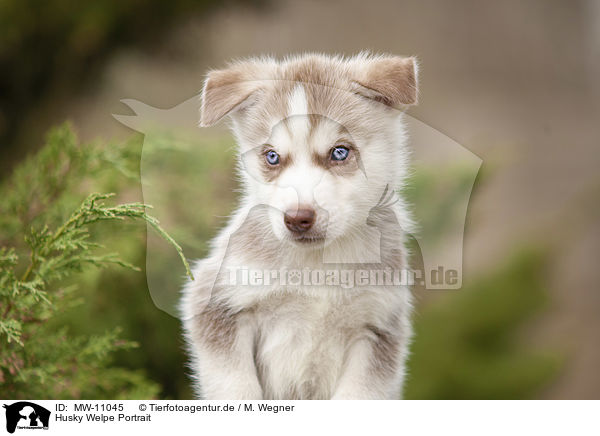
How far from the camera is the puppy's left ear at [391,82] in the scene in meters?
0.71

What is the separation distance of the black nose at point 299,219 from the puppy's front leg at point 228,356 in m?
0.13

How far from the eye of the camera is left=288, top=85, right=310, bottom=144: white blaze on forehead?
70 cm

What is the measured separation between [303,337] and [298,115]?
0.25 m

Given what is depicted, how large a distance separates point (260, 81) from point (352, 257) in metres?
0.22

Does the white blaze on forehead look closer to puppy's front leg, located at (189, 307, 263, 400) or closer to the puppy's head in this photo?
the puppy's head

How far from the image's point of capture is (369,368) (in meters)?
0.76

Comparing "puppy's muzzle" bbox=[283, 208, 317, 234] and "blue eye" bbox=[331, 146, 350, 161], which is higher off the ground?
"blue eye" bbox=[331, 146, 350, 161]

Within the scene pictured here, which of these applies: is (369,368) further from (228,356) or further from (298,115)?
(298,115)
